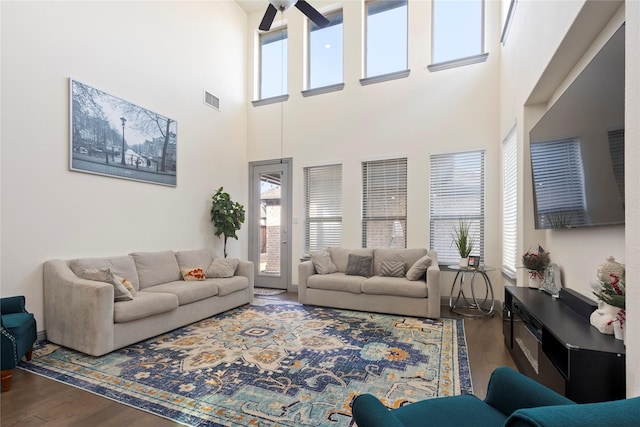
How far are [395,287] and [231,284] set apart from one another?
2.24 metres

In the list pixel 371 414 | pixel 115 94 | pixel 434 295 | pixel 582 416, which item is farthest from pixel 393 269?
pixel 115 94

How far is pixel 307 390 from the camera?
7.73ft

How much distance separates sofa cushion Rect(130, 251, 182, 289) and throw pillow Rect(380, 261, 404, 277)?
2.96 m

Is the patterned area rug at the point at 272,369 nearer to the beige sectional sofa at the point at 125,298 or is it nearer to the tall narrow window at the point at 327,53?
the beige sectional sofa at the point at 125,298

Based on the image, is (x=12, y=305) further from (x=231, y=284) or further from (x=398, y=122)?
(x=398, y=122)

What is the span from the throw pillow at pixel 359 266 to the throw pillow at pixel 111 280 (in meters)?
2.95

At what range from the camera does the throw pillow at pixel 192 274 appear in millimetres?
4516

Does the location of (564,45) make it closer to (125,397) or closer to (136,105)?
(125,397)

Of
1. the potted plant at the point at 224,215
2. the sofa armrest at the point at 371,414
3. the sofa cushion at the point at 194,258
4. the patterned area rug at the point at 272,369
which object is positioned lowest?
the patterned area rug at the point at 272,369

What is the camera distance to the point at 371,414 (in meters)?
1.10

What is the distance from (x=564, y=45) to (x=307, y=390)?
307cm

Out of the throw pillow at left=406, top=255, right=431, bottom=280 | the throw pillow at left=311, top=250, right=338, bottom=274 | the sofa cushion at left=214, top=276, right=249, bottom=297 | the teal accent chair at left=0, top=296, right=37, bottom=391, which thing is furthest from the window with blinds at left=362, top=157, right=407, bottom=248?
the teal accent chair at left=0, top=296, right=37, bottom=391

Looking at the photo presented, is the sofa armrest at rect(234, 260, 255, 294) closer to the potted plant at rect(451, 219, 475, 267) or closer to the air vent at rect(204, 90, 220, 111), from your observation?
the air vent at rect(204, 90, 220, 111)

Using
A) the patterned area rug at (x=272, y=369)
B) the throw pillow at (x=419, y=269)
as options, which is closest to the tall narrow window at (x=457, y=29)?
the throw pillow at (x=419, y=269)
